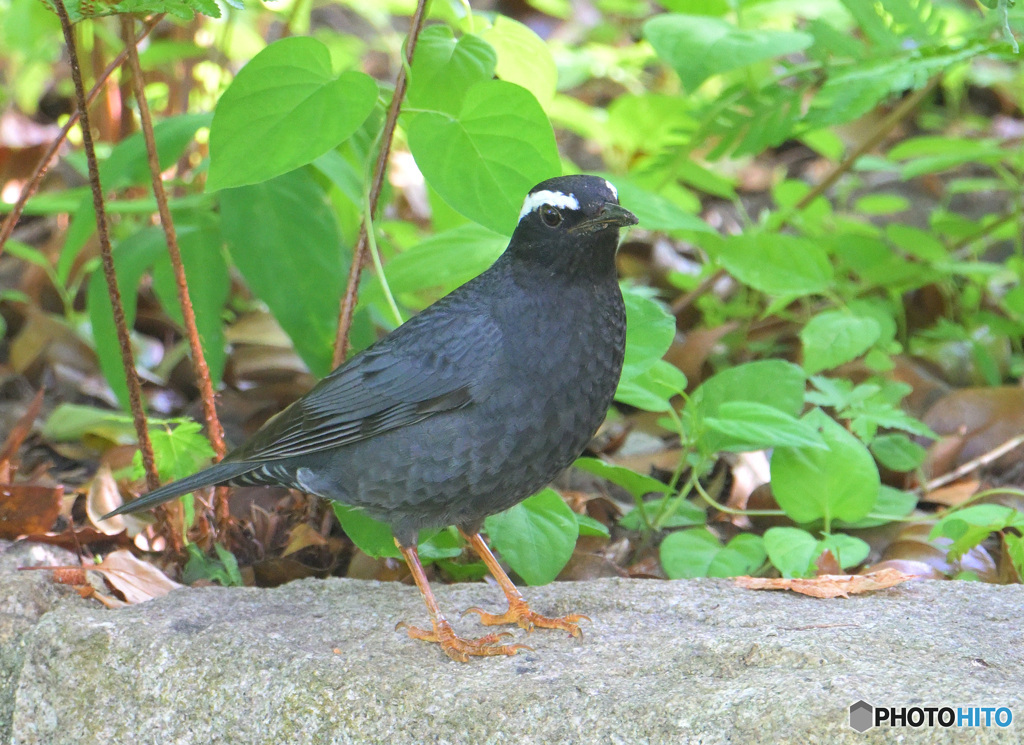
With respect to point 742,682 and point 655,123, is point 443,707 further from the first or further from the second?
point 655,123

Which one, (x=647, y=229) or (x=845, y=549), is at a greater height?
(x=647, y=229)

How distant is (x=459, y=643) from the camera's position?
9.92ft

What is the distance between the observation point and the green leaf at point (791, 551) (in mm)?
3439

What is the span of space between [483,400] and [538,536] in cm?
58

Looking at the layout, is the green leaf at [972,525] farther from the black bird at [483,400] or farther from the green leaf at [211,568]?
the green leaf at [211,568]

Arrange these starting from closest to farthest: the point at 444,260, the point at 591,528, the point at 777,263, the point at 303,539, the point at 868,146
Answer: the point at 591,528
the point at 444,260
the point at 303,539
the point at 777,263
the point at 868,146

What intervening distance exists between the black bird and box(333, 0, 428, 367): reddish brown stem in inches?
9.8

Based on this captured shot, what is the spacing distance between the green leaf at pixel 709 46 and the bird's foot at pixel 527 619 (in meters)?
1.99

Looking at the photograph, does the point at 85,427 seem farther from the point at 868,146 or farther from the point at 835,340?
the point at 868,146

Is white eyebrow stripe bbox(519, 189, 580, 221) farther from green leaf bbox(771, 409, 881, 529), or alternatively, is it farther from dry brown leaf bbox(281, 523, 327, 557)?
dry brown leaf bbox(281, 523, 327, 557)

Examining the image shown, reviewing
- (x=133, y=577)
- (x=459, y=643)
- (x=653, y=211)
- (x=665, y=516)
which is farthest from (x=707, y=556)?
(x=133, y=577)

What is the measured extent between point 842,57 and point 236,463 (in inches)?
130

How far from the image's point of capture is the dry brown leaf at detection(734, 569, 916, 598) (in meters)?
3.24

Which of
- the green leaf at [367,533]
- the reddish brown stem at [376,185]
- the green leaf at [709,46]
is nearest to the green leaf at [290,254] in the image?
the reddish brown stem at [376,185]
